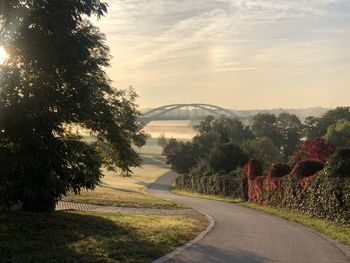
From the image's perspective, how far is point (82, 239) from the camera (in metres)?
12.8

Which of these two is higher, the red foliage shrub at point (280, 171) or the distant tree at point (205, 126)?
the distant tree at point (205, 126)

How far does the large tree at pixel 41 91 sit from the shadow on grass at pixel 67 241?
0.96 metres

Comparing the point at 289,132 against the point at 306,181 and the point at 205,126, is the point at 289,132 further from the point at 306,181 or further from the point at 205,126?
the point at 306,181

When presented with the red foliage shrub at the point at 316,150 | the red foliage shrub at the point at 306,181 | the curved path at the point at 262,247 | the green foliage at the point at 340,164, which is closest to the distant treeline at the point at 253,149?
the red foliage shrub at the point at 316,150

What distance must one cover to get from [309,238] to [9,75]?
36.6 ft

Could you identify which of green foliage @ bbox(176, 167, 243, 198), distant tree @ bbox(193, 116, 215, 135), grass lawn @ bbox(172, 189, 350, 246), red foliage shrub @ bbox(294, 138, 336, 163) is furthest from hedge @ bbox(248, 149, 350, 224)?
distant tree @ bbox(193, 116, 215, 135)

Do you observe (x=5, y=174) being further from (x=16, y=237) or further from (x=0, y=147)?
(x=16, y=237)

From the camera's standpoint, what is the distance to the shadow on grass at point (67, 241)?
10.3 m

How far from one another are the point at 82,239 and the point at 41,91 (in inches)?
186

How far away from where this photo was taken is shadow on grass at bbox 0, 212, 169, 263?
33.7ft

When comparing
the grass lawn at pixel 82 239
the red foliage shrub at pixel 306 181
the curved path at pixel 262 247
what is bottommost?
the curved path at pixel 262 247

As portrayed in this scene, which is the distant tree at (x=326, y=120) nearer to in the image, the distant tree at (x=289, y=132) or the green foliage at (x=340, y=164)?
the distant tree at (x=289, y=132)

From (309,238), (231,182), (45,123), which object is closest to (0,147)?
(45,123)

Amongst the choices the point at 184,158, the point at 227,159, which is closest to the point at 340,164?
the point at 227,159
